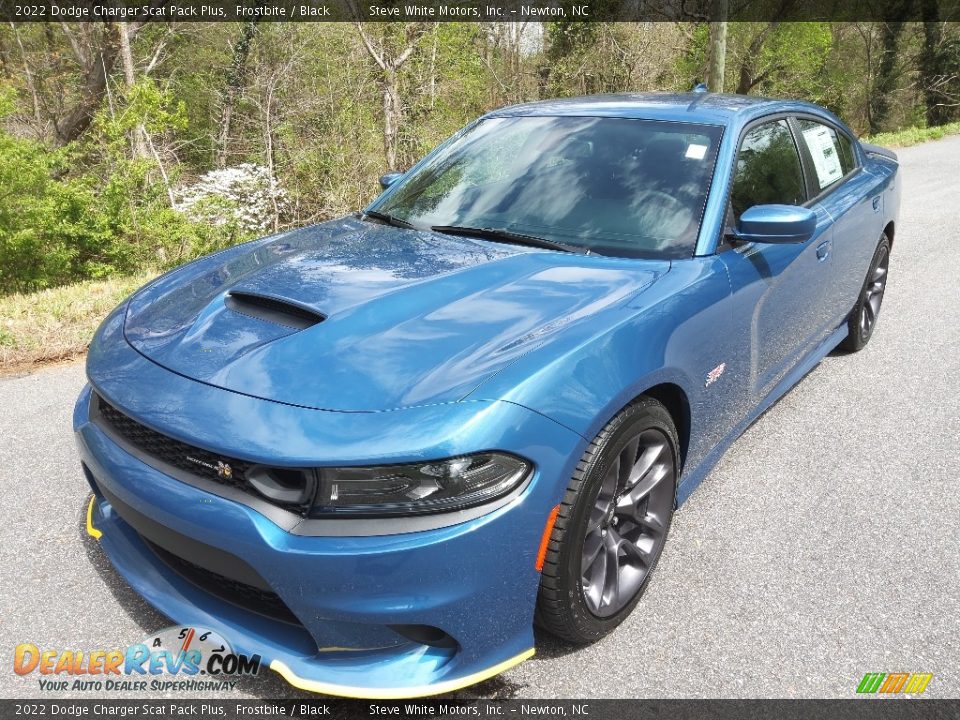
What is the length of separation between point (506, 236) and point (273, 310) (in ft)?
3.29

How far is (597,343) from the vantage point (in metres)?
2.22

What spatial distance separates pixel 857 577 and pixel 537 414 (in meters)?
1.57

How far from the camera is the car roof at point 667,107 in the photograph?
132 inches

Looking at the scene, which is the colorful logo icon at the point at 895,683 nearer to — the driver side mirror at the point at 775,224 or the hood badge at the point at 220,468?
the driver side mirror at the point at 775,224

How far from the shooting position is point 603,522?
7.64 feet

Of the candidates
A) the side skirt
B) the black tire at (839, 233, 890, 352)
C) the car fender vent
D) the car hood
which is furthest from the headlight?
the black tire at (839, 233, 890, 352)

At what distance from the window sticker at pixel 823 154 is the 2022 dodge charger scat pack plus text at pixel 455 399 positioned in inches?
23.0

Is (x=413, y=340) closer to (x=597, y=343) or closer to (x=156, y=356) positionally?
(x=597, y=343)

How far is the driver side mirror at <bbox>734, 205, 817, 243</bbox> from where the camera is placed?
2.85 metres

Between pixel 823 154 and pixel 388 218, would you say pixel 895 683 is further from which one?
→ pixel 823 154

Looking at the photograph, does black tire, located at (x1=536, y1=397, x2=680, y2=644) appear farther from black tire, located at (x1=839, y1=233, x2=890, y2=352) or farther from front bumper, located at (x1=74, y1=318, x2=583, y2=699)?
black tire, located at (x1=839, y1=233, x2=890, y2=352)

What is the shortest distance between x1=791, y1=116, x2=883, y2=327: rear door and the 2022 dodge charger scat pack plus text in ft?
1.68

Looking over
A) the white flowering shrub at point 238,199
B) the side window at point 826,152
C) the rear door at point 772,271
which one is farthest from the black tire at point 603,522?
the white flowering shrub at point 238,199

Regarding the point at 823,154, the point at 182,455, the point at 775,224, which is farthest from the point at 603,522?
the point at 823,154
